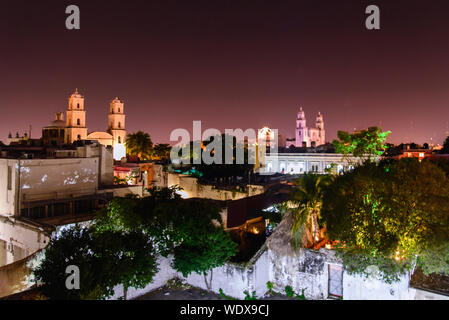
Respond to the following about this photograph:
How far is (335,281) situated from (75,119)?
61.5 meters

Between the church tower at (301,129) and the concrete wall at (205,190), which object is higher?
the church tower at (301,129)

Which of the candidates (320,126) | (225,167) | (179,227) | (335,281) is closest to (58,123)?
(225,167)

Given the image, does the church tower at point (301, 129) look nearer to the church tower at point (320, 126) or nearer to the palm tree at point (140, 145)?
the church tower at point (320, 126)

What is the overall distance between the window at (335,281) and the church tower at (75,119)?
196 feet

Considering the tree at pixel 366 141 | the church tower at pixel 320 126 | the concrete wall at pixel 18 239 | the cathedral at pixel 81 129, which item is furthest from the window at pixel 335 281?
the church tower at pixel 320 126

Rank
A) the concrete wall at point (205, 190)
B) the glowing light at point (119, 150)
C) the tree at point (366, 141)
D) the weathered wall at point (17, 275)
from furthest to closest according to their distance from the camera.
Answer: the glowing light at point (119, 150) → the concrete wall at point (205, 190) → the tree at point (366, 141) → the weathered wall at point (17, 275)

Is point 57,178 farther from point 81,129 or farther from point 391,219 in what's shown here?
point 81,129

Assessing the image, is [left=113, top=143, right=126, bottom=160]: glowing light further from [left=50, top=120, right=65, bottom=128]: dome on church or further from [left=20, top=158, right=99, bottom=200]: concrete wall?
[left=20, top=158, right=99, bottom=200]: concrete wall

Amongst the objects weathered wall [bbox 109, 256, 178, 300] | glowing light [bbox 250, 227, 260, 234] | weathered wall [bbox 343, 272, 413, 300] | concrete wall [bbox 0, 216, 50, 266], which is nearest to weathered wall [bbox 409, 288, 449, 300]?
weathered wall [bbox 343, 272, 413, 300]

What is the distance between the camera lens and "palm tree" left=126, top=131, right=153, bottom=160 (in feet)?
206

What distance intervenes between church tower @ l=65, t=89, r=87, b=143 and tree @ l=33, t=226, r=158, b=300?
53826mm

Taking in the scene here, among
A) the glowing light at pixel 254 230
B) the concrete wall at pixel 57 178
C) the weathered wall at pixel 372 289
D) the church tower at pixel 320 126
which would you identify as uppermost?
the church tower at pixel 320 126

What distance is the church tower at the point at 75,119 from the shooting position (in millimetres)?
67312

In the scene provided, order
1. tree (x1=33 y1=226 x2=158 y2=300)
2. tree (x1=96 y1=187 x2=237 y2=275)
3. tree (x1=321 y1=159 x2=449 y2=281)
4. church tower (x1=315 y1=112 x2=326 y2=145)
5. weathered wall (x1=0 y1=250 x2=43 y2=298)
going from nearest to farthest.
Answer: tree (x1=33 y1=226 x2=158 y2=300) < tree (x1=321 y1=159 x2=449 y2=281) < weathered wall (x1=0 y1=250 x2=43 y2=298) < tree (x1=96 y1=187 x2=237 y2=275) < church tower (x1=315 y1=112 x2=326 y2=145)
